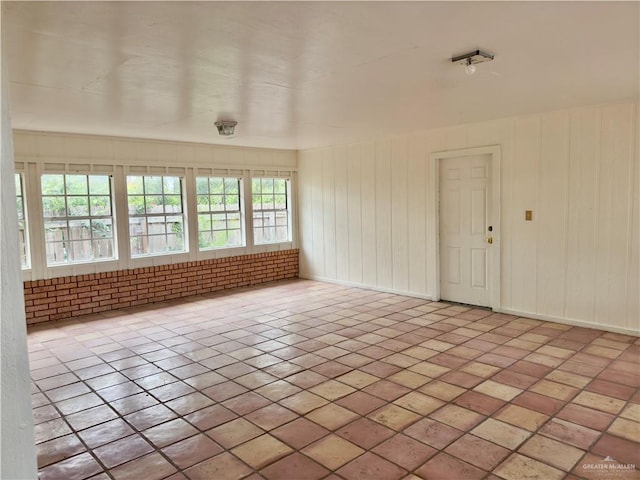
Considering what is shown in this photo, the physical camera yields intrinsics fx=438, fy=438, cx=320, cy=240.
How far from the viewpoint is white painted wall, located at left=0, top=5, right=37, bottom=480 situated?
3.38 feet

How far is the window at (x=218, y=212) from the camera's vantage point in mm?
7371

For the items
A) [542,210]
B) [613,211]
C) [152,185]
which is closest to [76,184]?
[152,185]

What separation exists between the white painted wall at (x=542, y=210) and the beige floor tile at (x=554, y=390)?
6.14 ft

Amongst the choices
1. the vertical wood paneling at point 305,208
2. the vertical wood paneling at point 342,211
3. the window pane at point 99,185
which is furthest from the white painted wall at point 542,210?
the window pane at point 99,185

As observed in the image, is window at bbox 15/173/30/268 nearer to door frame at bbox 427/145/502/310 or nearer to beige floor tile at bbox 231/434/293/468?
beige floor tile at bbox 231/434/293/468

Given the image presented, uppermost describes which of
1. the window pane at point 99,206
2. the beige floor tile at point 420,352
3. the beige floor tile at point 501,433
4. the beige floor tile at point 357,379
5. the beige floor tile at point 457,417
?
the window pane at point 99,206

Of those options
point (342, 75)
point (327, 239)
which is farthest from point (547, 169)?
point (327, 239)

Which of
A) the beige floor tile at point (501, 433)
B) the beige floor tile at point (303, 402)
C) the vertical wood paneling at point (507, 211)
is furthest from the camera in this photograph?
the vertical wood paneling at point (507, 211)

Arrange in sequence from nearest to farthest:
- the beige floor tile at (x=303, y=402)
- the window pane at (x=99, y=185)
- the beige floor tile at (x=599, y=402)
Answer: the beige floor tile at (x=599, y=402) < the beige floor tile at (x=303, y=402) < the window pane at (x=99, y=185)

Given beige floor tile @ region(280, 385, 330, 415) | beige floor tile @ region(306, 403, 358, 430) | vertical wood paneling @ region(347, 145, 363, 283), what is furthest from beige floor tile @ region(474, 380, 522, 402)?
vertical wood paneling @ region(347, 145, 363, 283)

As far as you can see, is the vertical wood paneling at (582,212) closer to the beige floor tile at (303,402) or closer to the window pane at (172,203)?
the beige floor tile at (303,402)

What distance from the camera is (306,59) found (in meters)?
3.04

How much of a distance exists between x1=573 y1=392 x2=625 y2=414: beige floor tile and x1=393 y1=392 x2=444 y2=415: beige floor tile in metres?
1.04

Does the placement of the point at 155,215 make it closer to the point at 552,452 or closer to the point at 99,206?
the point at 99,206
